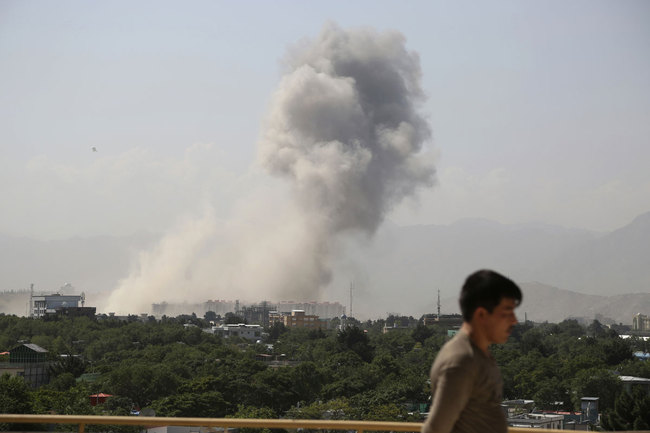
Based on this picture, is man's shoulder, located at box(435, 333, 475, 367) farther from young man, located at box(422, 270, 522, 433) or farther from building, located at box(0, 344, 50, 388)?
building, located at box(0, 344, 50, 388)

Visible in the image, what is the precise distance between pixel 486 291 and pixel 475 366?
0.86 ft

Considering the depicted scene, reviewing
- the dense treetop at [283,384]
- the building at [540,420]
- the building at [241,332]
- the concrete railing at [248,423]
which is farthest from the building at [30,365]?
the building at [241,332]

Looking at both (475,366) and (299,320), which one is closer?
(475,366)

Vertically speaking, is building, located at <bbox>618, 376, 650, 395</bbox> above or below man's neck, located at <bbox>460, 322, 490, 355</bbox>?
below

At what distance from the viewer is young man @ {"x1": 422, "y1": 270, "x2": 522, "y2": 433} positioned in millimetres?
2812

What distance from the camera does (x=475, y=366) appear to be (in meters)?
2.86

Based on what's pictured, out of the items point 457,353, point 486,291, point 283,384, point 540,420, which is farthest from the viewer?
point 283,384

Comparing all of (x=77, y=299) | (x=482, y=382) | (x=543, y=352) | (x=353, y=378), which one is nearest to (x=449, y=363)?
(x=482, y=382)

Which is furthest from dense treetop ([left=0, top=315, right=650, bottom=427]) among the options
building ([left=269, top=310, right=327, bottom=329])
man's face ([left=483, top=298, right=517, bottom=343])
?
building ([left=269, top=310, right=327, bottom=329])

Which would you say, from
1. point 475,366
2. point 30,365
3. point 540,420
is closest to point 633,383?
point 540,420

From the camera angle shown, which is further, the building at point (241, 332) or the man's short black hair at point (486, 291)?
the building at point (241, 332)

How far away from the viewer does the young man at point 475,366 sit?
2812mm

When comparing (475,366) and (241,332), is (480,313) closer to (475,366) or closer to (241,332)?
(475,366)

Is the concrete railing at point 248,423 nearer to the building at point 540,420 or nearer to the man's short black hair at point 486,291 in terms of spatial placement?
the man's short black hair at point 486,291
